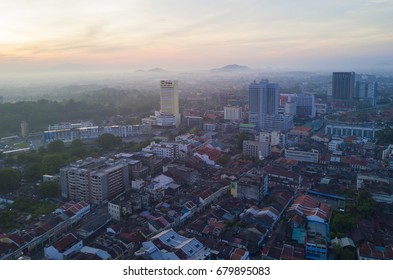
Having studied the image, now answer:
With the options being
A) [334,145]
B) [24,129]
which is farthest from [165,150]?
[24,129]

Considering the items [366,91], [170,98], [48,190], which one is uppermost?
[170,98]

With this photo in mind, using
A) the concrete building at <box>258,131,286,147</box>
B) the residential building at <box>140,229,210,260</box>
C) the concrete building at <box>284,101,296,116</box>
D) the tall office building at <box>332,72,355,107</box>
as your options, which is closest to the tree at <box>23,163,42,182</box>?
the residential building at <box>140,229,210,260</box>

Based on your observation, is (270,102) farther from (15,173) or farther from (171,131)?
(15,173)

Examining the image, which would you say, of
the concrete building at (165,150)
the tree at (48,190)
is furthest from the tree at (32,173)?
the concrete building at (165,150)

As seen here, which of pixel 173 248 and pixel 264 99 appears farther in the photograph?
pixel 264 99

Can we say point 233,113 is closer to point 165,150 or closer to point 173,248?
point 165,150

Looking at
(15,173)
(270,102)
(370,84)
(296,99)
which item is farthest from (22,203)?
(370,84)
